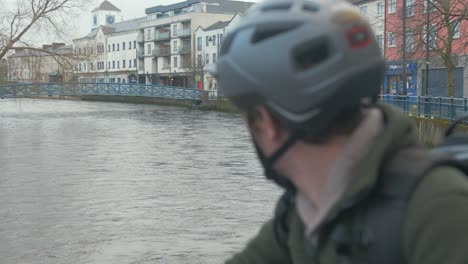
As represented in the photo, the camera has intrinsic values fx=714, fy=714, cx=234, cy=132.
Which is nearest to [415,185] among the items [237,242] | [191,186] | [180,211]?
[237,242]

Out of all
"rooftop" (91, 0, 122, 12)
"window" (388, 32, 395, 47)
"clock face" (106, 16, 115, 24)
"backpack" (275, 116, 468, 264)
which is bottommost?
"backpack" (275, 116, 468, 264)

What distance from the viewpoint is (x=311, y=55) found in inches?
51.5

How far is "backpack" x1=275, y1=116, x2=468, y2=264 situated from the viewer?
4.04 feet

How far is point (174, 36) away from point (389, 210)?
315ft

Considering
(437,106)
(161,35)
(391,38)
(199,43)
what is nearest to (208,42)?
(199,43)

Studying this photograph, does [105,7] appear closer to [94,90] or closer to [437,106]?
[94,90]

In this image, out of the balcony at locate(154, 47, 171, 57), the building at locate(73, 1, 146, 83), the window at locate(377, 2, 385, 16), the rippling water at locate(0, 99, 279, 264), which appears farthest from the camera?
the building at locate(73, 1, 146, 83)

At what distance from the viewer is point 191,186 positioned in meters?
14.1

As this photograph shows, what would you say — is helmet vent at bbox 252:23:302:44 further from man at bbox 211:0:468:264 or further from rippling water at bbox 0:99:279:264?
rippling water at bbox 0:99:279:264

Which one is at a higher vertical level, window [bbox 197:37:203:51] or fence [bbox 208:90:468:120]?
window [bbox 197:37:203:51]

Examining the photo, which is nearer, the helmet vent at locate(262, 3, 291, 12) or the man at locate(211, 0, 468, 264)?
the man at locate(211, 0, 468, 264)

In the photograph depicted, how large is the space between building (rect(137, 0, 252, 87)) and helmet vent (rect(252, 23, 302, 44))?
8414 cm

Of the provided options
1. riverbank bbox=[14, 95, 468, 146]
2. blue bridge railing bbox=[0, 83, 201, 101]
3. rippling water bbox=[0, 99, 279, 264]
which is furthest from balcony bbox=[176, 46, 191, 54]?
rippling water bbox=[0, 99, 279, 264]

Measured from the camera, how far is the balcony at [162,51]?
97.8m
